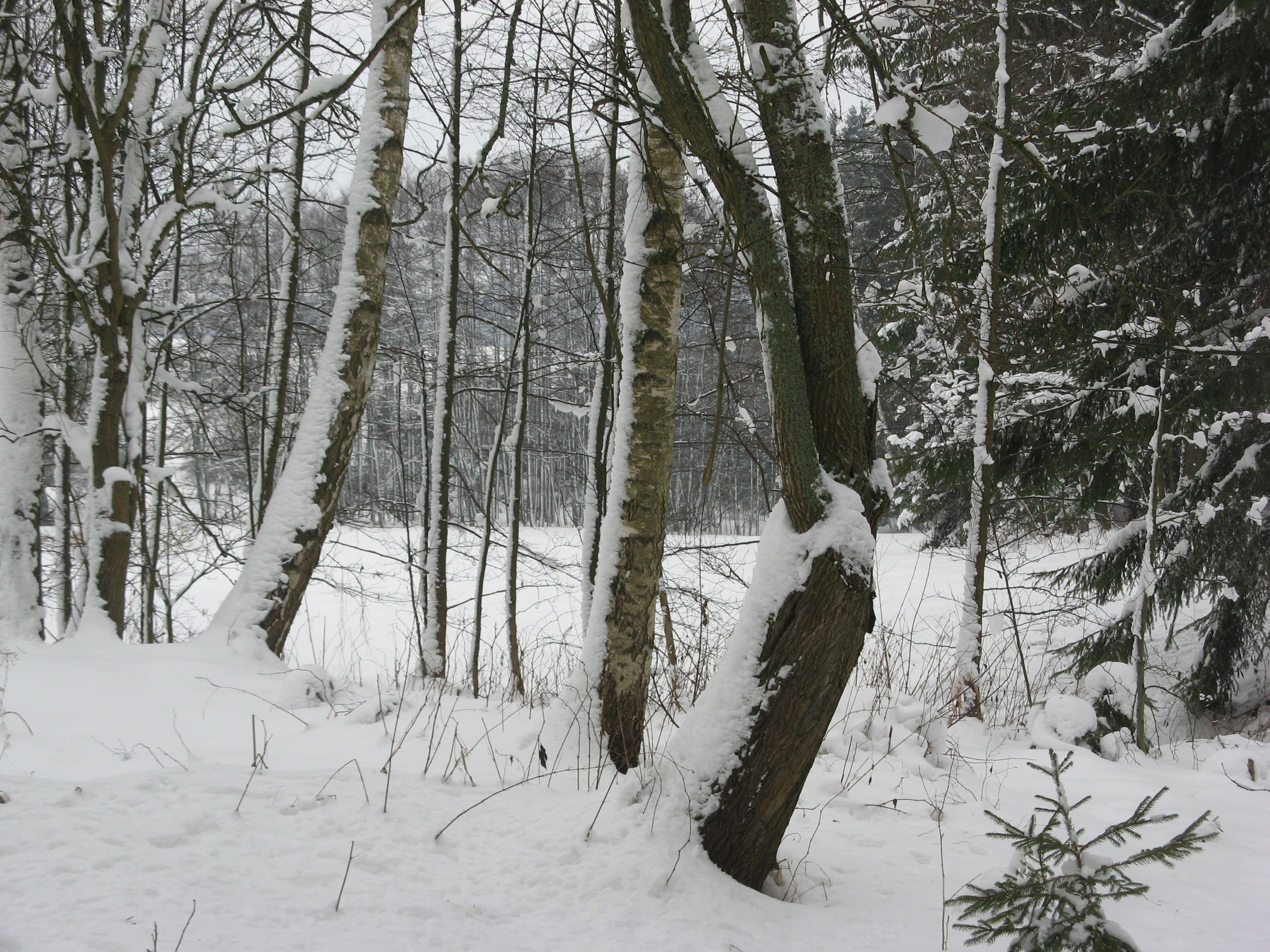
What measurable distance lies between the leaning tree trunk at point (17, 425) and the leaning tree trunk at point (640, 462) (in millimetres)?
4069

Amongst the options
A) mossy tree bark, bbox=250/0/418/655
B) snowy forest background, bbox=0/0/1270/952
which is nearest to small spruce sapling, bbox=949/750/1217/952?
snowy forest background, bbox=0/0/1270/952

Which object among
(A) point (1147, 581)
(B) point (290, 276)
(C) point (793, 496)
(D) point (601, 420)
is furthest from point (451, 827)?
(B) point (290, 276)

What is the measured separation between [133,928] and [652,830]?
1196 mm

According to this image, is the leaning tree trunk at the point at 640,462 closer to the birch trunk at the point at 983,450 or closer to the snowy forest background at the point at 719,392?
the snowy forest background at the point at 719,392

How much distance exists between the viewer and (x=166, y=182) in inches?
214

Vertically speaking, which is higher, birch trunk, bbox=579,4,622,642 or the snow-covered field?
birch trunk, bbox=579,4,622,642

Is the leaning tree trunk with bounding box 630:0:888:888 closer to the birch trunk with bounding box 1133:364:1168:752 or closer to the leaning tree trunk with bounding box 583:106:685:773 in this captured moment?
the leaning tree trunk with bounding box 583:106:685:773

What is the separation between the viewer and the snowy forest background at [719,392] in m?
1.85

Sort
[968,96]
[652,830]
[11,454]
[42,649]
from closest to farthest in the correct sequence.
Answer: [652,830], [42,649], [11,454], [968,96]

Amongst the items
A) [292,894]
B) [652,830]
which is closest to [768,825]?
[652,830]

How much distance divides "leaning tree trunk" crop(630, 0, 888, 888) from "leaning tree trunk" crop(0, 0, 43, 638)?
4867 mm

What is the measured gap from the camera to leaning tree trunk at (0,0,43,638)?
4.36 meters

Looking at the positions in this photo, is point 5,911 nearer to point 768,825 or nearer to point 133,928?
point 133,928

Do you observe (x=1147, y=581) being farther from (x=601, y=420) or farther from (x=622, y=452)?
(x=601, y=420)
